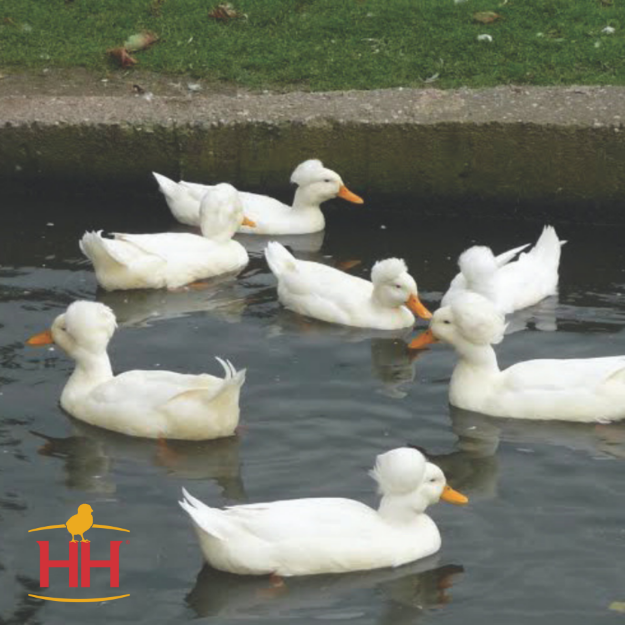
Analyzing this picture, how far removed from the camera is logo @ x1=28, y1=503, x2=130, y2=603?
20.8 feet

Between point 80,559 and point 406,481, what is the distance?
52.0 inches

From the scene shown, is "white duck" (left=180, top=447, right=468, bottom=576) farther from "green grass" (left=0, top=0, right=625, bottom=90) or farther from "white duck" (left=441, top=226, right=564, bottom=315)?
"green grass" (left=0, top=0, right=625, bottom=90)

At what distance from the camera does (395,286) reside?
30.0ft

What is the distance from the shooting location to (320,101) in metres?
10.9

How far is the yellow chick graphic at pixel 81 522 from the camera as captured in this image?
6.75 metres

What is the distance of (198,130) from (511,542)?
481 cm

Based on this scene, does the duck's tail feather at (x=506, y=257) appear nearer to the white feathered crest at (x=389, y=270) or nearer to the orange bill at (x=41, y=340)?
the white feathered crest at (x=389, y=270)

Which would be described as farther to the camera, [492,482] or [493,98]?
[493,98]

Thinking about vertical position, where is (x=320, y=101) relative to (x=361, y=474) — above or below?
above

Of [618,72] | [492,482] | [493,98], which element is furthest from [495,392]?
[618,72]

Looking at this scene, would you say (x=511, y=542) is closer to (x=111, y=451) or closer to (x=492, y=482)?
(x=492, y=482)

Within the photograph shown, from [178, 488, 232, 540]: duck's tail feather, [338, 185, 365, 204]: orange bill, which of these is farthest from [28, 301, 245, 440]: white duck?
[338, 185, 365, 204]: orange bill

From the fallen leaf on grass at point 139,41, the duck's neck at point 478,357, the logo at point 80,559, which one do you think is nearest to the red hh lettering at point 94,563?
the logo at point 80,559

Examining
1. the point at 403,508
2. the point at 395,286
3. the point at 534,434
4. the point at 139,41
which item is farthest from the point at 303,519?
the point at 139,41
